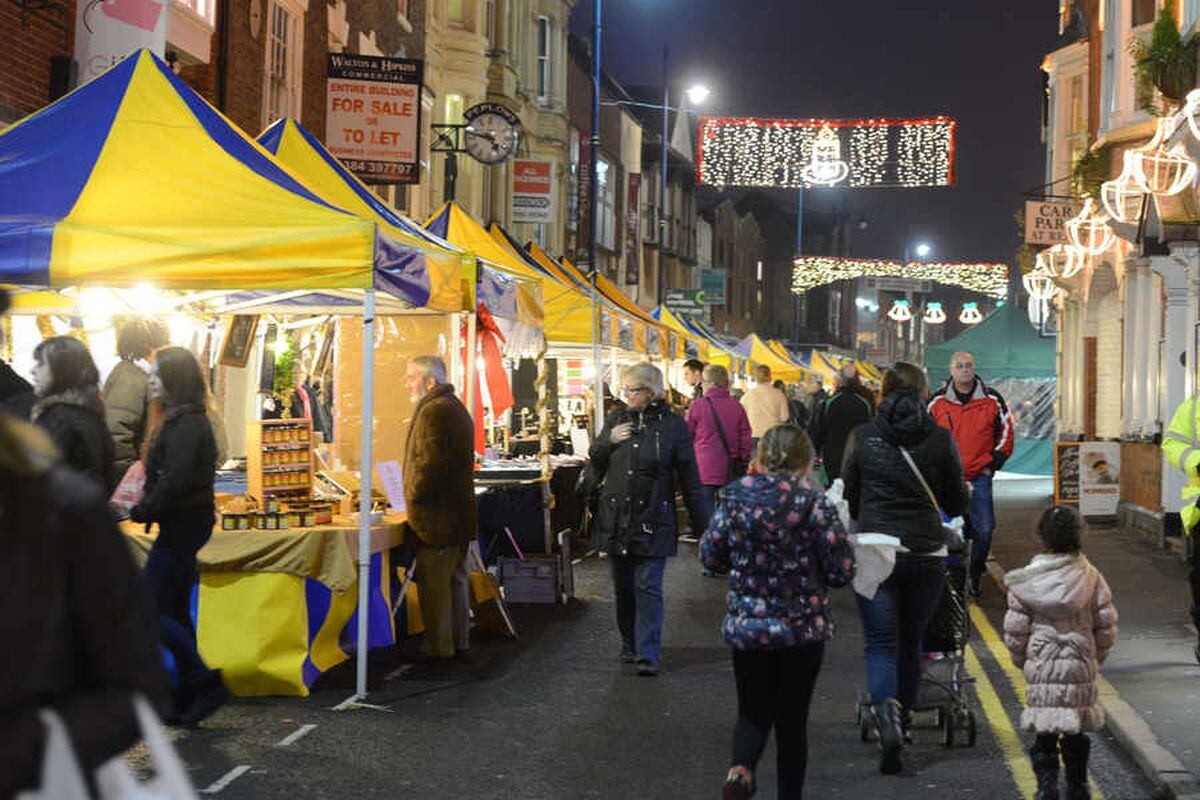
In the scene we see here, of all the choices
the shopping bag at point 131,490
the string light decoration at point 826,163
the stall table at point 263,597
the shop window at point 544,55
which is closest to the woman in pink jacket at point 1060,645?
the stall table at point 263,597

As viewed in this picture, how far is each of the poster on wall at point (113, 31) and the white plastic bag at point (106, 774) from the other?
11.1m

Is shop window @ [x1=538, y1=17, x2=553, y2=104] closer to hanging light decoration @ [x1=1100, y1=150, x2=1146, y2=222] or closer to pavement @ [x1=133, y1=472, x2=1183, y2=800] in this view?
hanging light decoration @ [x1=1100, y1=150, x2=1146, y2=222]

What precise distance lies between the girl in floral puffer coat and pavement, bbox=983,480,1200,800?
76.3 inches

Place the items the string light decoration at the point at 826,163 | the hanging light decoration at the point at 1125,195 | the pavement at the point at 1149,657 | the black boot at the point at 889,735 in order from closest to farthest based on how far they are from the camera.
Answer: the black boot at the point at 889,735 → the pavement at the point at 1149,657 → the hanging light decoration at the point at 1125,195 → the string light decoration at the point at 826,163

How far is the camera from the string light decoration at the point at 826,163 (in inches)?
1241

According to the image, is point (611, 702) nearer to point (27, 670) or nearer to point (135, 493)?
point (135, 493)

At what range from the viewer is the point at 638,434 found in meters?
10.3

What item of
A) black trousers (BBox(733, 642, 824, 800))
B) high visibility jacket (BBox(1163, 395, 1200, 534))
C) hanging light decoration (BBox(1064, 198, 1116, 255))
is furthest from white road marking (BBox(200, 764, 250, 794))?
hanging light decoration (BBox(1064, 198, 1116, 255))

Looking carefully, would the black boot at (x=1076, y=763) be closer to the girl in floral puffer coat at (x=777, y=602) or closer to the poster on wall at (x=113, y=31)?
the girl in floral puffer coat at (x=777, y=602)

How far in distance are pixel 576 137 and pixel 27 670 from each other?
37.0 meters

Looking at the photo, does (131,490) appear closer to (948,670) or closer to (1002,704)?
(948,670)

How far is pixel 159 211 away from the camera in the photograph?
8711 mm

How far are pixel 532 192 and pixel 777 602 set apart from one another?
21.0 m

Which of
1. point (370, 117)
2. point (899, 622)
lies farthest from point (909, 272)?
point (899, 622)
